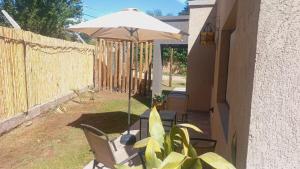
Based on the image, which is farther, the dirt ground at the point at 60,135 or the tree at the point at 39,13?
the tree at the point at 39,13

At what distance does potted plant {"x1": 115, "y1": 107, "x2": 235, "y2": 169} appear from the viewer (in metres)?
1.69

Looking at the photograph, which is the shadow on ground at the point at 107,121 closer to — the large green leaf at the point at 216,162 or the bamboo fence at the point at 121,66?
the bamboo fence at the point at 121,66

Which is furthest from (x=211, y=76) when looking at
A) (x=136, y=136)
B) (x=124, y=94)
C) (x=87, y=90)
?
(x=87, y=90)

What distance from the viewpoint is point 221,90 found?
5.73 metres

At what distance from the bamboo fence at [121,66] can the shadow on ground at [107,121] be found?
3.49 meters

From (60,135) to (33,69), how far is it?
2.55 metres

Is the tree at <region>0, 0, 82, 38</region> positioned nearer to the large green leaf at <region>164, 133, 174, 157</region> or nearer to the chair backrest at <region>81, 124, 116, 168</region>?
the chair backrest at <region>81, 124, 116, 168</region>

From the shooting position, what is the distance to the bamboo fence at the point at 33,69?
6973 mm

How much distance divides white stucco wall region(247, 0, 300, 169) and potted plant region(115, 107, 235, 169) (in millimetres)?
244

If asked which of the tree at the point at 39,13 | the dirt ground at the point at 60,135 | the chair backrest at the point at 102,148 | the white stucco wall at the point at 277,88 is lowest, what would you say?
the dirt ground at the point at 60,135

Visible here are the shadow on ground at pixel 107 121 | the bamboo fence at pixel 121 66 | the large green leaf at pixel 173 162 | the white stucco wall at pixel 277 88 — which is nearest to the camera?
the white stucco wall at pixel 277 88

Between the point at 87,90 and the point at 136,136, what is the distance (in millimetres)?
6972

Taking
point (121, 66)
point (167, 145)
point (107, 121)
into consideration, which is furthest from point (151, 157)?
point (121, 66)

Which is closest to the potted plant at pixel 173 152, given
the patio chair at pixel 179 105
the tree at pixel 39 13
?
the patio chair at pixel 179 105
